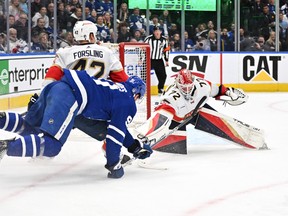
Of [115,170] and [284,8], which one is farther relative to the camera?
[284,8]

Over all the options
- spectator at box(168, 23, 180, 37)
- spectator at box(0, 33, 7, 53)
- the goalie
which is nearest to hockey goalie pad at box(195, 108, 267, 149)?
the goalie

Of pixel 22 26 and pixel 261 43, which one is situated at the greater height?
pixel 22 26

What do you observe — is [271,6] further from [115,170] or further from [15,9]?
[115,170]

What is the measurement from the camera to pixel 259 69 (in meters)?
12.3

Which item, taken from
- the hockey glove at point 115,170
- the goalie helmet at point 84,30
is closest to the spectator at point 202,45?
the goalie helmet at point 84,30

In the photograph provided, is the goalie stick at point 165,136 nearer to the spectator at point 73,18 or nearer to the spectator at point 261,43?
the spectator at point 73,18

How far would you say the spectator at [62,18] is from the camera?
431 inches

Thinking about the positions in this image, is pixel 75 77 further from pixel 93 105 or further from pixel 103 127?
pixel 103 127

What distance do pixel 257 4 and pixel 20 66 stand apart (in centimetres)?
530

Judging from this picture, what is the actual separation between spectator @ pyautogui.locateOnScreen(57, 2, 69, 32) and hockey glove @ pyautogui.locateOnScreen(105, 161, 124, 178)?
6.87 m

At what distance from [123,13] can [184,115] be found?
7113mm

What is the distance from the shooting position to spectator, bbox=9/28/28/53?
9.56m

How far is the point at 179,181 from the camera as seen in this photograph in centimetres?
421

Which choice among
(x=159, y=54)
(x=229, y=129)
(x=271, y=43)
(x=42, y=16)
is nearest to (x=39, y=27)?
(x=42, y=16)
